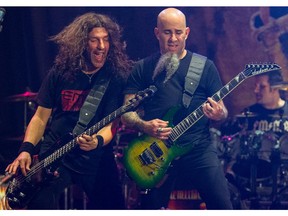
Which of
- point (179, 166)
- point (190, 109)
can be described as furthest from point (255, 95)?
point (179, 166)

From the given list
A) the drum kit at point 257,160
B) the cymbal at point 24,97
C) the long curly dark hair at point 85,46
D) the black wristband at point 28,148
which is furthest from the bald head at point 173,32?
the black wristband at point 28,148

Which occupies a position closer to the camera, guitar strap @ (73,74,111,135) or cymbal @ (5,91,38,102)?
guitar strap @ (73,74,111,135)

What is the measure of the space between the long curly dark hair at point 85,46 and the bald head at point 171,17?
0.32 metres

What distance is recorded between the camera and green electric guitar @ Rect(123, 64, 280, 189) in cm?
453

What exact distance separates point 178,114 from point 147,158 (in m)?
0.40

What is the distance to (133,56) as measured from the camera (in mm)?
4660

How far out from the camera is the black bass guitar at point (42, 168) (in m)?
4.55

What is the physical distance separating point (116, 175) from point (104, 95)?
62 cm

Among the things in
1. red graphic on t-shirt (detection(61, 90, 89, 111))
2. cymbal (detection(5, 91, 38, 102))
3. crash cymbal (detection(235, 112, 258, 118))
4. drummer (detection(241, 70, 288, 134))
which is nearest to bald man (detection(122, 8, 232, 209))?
crash cymbal (detection(235, 112, 258, 118))

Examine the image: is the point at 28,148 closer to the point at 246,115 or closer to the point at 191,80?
the point at 191,80

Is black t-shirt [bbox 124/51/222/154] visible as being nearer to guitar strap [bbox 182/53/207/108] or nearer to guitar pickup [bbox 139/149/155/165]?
guitar strap [bbox 182/53/207/108]

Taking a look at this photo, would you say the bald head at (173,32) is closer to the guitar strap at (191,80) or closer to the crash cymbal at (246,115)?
the guitar strap at (191,80)

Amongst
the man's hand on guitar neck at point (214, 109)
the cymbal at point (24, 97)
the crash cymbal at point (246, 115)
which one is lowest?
the crash cymbal at point (246, 115)
